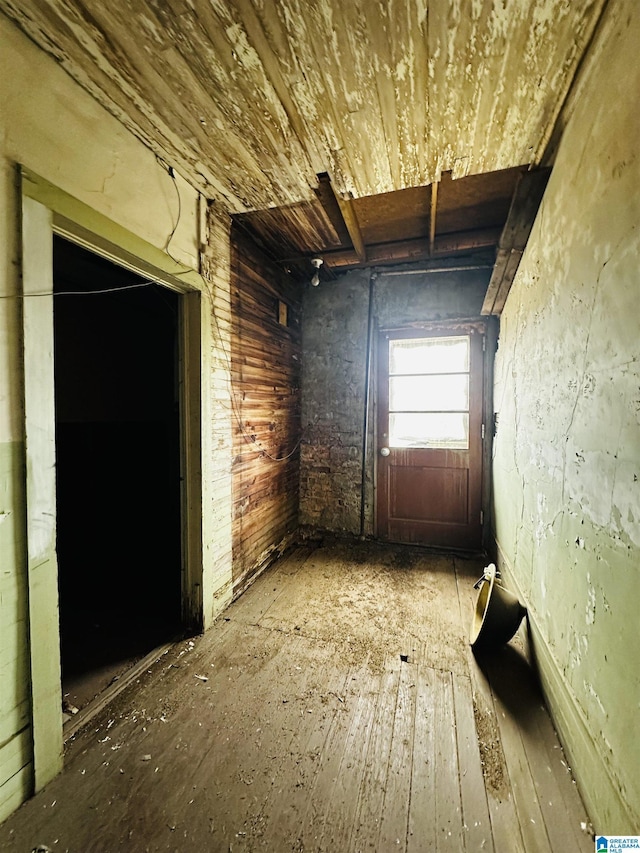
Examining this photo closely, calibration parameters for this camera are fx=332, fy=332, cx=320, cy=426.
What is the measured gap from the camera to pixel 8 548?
114 cm

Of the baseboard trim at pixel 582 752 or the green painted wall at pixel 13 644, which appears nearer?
the baseboard trim at pixel 582 752

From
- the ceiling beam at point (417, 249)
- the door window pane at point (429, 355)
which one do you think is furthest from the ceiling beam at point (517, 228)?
the door window pane at point (429, 355)

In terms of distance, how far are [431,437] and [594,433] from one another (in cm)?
228

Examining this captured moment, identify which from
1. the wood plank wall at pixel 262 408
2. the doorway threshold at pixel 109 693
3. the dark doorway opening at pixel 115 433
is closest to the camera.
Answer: the doorway threshold at pixel 109 693

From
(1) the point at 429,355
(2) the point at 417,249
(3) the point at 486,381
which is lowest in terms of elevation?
(3) the point at 486,381

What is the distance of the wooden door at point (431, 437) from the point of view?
326 cm

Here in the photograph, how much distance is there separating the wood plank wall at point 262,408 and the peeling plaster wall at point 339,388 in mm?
147

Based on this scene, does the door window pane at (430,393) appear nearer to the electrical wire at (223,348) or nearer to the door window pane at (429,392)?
the door window pane at (429,392)

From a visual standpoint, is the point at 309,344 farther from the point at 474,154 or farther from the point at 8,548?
the point at 8,548

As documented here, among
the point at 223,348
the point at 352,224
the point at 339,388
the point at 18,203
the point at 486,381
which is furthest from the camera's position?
the point at 339,388

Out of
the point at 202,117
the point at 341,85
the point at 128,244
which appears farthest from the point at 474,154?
the point at 128,244

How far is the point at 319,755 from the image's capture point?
133 cm

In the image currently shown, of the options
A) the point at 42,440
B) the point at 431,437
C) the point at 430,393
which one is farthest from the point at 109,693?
the point at 430,393

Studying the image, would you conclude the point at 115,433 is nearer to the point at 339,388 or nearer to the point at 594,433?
the point at 339,388
